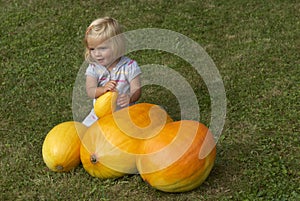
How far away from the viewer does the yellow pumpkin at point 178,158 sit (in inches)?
133

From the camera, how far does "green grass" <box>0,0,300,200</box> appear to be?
12.1ft

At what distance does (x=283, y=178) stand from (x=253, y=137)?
593 mm

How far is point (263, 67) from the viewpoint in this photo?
5.34 m

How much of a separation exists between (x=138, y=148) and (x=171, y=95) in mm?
1478

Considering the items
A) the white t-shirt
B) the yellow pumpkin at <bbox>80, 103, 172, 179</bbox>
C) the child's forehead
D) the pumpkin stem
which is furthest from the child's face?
the pumpkin stem

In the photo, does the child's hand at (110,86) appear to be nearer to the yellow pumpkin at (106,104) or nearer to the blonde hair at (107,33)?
the yellow pumpkin at (106,104)

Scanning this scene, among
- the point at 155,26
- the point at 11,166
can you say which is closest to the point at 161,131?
the point at 11,166

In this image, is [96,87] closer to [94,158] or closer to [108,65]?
[108,65]

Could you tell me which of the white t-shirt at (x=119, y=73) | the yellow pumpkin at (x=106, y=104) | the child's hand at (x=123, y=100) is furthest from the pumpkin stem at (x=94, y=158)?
the white t-shirt at (x=119, y=73)

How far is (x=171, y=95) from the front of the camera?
4973 millimetres

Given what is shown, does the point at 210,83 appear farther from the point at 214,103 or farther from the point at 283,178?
the point at 283,178

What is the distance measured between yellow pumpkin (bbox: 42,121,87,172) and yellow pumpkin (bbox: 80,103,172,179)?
101 mm

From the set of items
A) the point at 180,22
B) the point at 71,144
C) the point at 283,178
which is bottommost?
the point at 180,22

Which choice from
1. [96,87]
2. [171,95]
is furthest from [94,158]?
[171,95]
